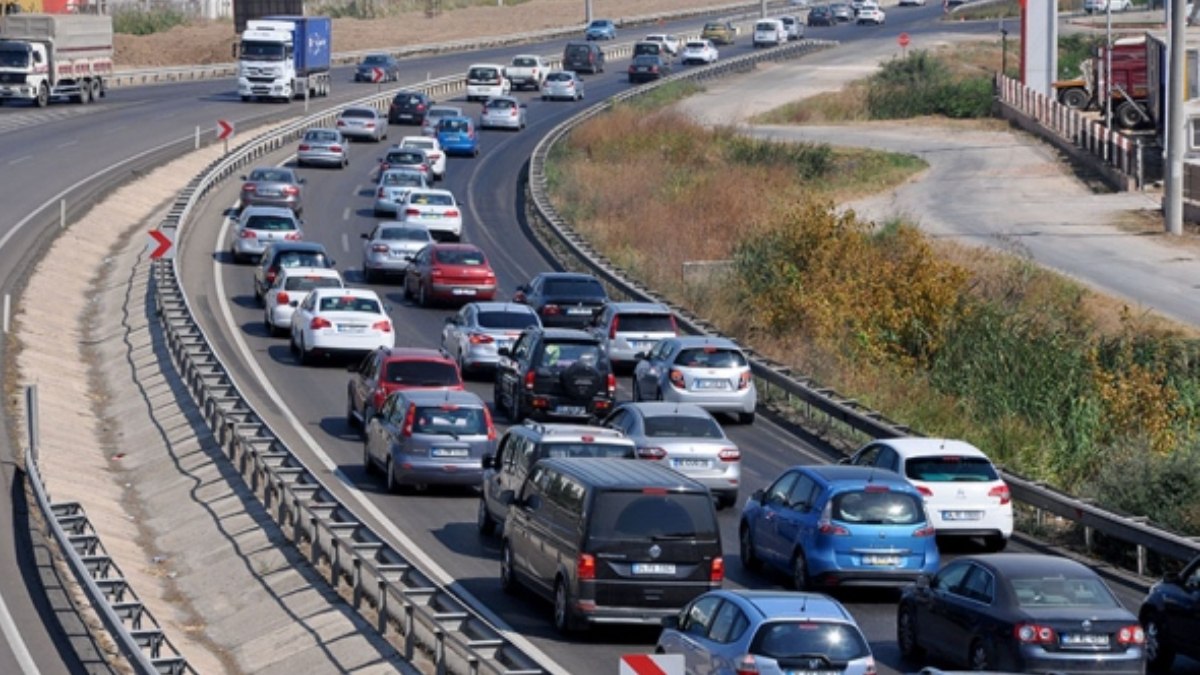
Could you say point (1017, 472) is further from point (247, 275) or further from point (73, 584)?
point (247, 275)

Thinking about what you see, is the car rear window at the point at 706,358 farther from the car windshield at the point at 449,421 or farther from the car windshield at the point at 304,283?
the car windshield at the point at 304,283

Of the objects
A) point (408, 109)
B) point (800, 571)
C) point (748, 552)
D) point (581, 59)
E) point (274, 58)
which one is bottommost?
point (748, 552)

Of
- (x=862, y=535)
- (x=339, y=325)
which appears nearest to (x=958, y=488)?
(x=862, y=535)

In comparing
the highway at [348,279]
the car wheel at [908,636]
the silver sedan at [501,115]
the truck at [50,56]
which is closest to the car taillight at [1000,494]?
the highway at [348,279]

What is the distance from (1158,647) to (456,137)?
183 ft

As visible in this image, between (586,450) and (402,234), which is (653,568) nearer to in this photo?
(586,450)

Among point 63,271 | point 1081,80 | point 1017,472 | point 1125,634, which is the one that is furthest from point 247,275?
point 1081,80

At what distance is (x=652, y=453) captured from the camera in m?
28.4

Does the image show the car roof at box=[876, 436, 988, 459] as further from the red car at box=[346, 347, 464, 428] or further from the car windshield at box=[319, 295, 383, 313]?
the car windshield at box=[319, 295, 383, 313]

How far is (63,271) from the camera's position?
171 feet

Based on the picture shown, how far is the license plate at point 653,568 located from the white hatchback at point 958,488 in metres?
4.97

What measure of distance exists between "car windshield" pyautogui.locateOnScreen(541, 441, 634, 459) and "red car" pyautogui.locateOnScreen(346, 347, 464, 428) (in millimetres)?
6656

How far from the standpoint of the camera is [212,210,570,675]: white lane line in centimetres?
2209

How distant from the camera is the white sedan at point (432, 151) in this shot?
67.9 meters
